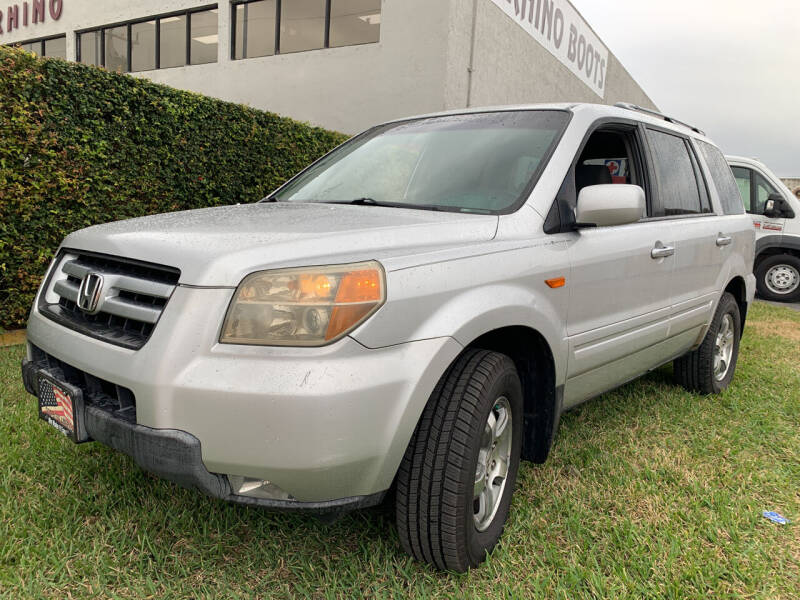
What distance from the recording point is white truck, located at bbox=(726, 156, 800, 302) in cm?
926

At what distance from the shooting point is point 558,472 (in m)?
2.90

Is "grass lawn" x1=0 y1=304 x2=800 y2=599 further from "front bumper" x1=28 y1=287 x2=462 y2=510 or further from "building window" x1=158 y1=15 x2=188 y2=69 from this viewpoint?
"building window" x1=158 y1=15 x2=188 y2=69

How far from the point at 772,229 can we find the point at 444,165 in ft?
29.1

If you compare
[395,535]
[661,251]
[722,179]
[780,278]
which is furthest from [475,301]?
[780,278]

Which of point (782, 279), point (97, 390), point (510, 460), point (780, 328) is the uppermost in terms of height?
point (97, 390)

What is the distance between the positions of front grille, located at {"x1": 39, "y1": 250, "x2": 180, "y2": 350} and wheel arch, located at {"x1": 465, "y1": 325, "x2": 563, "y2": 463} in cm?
121

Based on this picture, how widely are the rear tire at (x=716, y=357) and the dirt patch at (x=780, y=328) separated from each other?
264 cm

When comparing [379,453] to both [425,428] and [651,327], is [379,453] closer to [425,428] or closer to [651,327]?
[425,428]

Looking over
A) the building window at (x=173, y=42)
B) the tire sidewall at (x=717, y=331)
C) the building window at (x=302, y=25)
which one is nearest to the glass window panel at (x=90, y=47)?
the building window at (x=173, y=42)

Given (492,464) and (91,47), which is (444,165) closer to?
(492,464)

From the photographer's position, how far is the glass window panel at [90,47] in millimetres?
14577

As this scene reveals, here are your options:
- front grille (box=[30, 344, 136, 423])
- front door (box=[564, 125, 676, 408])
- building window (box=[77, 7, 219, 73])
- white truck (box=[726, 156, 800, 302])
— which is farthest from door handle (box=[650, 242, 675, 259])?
building window (box=[77, 7, 219, 73])

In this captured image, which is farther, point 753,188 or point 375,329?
point 753,188

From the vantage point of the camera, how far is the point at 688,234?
135 inches
